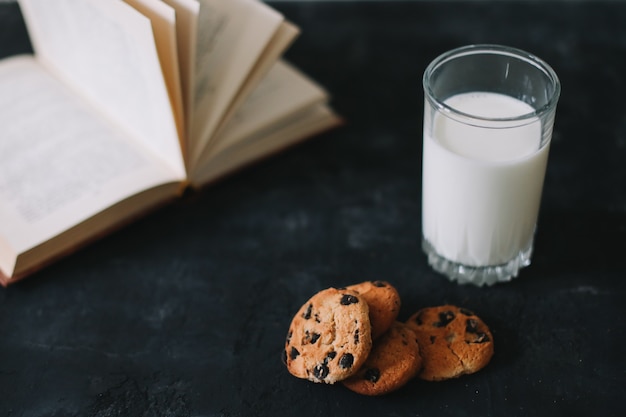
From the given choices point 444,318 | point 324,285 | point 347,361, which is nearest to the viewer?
point 347,361

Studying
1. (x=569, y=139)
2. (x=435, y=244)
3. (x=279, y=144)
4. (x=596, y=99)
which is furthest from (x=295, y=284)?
(x=596, y=99)

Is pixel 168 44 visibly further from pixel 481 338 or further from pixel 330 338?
pixel 481 338

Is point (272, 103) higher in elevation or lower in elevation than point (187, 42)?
lower

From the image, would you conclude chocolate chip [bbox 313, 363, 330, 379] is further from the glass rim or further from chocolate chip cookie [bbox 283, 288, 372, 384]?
the glass rim

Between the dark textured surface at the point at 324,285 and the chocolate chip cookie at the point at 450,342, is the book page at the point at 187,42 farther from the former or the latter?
the chocolate chip cookie at the point at 450,342

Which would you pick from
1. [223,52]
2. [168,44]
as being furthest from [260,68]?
[168,44]
